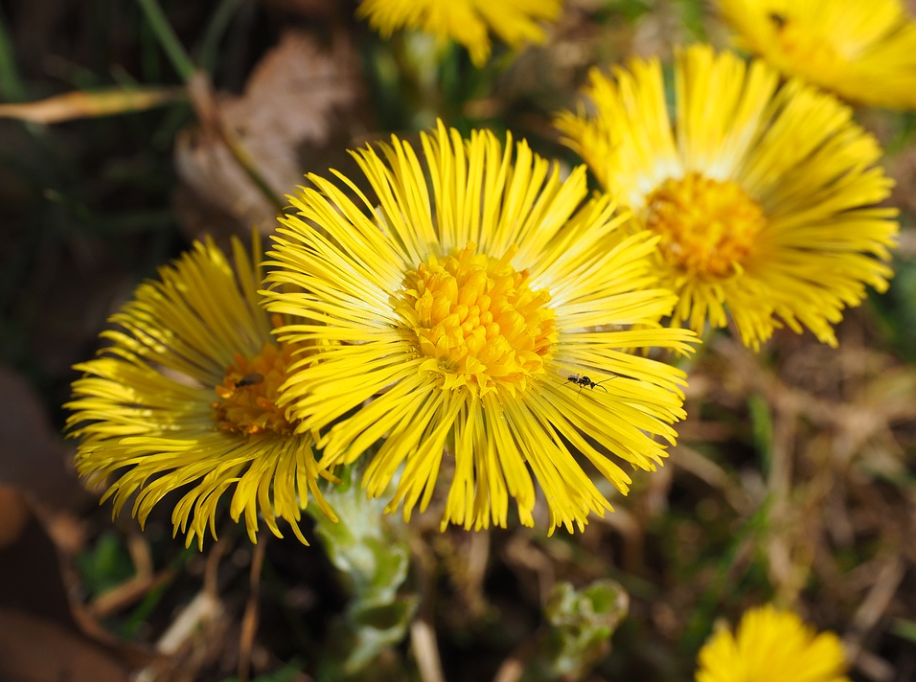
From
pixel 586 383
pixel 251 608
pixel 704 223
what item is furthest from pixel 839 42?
pixel 251 608

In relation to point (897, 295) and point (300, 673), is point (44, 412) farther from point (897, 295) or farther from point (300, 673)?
point (897, 295)

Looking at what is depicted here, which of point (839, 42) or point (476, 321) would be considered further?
point (839, 42)

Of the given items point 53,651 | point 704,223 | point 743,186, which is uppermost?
point 743,186

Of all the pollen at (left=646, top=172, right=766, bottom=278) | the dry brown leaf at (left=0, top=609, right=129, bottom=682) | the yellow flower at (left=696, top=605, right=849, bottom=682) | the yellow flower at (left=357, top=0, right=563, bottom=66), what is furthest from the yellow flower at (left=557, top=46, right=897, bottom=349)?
the dry brown leaf at (left=0, top=609, right=129, bottom=682)

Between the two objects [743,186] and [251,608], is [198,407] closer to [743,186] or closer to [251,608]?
[251,608]

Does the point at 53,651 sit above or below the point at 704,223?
below

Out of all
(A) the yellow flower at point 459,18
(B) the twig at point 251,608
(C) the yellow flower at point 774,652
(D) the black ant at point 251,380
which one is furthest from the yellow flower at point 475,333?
(C) the yellow flower at point 774,652

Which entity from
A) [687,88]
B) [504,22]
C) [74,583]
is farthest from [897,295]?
[74,583]
